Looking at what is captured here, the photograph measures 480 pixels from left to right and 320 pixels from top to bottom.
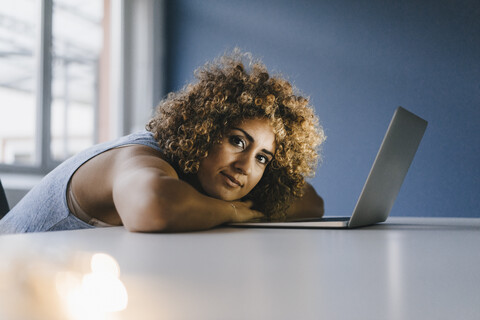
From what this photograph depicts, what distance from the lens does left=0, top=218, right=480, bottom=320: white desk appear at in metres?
0.23

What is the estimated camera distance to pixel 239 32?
345 cm

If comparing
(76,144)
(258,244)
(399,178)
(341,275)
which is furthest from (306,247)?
(76,144)

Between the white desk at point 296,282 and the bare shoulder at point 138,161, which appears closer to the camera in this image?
the white desk at point 296,282

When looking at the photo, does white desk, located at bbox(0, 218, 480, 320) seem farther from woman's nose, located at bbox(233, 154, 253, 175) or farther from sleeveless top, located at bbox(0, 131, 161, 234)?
woman's nose, located at bbox(233, 154, 253, 175)

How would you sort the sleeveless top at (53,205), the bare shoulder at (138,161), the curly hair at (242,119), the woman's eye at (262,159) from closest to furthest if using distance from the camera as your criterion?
the bare shoulder at (138,161), the sleeveless top at (53,205), the curly hair at (242,119), the woman's eye at (262,159)

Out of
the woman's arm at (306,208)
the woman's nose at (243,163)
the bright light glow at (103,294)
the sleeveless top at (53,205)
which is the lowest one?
the woman's arm at (306,208)

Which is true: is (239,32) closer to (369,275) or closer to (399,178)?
(399,178)

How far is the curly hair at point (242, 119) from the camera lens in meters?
1.38

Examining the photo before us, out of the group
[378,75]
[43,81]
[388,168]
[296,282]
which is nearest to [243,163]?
[388,168]

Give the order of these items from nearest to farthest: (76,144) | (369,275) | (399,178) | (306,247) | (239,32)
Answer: (369,275) < (306,247) < (399,178) < (76,144) < (239,32)

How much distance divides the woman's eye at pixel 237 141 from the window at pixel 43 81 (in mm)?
1870

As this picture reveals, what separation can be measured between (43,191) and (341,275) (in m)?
1.13

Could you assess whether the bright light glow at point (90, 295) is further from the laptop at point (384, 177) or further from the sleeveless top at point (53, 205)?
the sleeveless top at point (53, 205)

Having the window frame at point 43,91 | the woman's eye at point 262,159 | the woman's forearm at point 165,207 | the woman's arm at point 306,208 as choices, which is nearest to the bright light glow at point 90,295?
the woman's forearm at point 165,207
